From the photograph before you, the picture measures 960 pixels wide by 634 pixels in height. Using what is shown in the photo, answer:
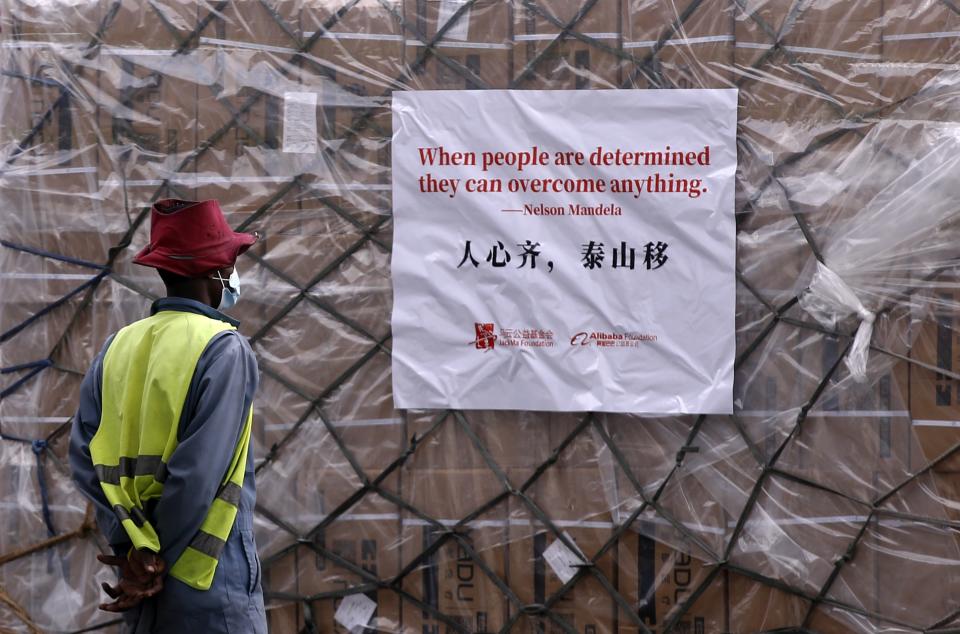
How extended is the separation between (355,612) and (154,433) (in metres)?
1.19

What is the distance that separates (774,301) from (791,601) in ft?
2.85

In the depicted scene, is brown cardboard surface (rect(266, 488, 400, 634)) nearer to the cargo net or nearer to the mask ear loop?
the cargo net

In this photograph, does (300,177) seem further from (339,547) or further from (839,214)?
(839,214)

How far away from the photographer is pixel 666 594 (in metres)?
2.82

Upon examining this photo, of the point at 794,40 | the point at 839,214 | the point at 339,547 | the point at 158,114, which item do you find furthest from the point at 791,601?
the point at 158,114

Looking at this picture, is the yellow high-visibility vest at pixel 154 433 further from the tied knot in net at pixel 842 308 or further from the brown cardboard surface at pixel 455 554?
the tied knot in net at pixel 842 308

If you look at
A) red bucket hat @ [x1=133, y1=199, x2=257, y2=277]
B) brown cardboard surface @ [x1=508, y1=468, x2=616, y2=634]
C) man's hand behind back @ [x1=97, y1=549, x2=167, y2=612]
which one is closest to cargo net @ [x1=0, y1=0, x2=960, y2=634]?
brown cardboard surface @ [x1=508, y1=468, x2=616, y2=634]

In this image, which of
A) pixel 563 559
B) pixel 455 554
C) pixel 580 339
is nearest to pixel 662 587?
pixel 563 559

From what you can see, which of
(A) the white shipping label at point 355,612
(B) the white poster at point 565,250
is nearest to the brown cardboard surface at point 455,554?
(A) the white shipping label at point 355,612

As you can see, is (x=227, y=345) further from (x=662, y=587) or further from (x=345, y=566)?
(x=662, y=587)

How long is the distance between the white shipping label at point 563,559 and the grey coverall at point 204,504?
102 centimetres

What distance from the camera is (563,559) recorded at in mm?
2850

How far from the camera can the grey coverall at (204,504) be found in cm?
193

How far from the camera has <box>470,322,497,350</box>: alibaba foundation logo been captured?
2.85 meters
